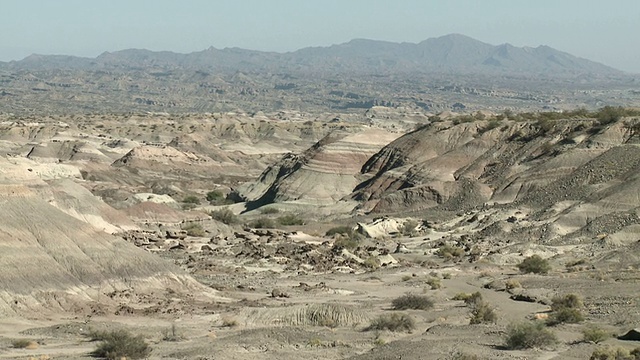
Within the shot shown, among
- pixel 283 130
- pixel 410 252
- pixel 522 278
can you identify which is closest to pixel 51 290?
pixel 522 278

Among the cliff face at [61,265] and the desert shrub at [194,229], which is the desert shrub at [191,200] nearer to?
the desert shrub at [194,229]

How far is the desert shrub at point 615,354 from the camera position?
2473 cm

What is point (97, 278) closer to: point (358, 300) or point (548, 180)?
point (358, 300)

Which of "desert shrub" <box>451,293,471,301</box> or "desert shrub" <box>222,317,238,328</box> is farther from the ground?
"desert shrub" <box>222,317,238,328</box>

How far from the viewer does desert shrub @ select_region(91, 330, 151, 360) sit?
82.7ft

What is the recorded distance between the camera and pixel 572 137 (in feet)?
232

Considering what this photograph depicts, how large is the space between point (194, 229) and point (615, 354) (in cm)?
3649

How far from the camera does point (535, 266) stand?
1825 inches

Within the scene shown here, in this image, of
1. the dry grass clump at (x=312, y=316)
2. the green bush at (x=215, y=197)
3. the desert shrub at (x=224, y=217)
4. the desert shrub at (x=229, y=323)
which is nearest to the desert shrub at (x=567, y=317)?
the dry grass clump at (x=312, y=316)

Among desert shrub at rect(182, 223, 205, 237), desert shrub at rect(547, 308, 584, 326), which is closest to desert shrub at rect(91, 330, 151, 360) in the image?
desert shrub at rect(547, 308, 584, 326)

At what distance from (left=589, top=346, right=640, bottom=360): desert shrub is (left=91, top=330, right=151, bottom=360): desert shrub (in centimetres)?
1135

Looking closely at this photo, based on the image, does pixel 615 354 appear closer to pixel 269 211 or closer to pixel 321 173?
pixel 269 211

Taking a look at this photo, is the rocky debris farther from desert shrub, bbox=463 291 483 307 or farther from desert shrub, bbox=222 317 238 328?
desert shrub, bbox=222 317 238 328

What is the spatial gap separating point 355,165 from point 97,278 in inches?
1984
